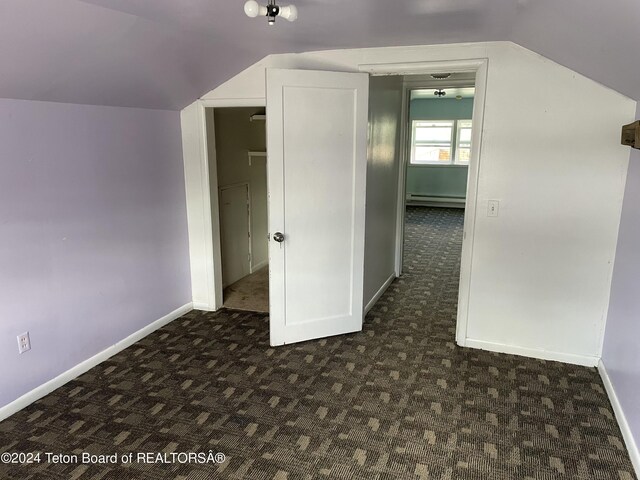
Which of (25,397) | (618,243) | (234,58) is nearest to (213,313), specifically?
(25,397)

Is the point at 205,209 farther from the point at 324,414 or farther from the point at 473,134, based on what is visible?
the point at 473,134

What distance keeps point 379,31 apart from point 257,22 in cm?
74

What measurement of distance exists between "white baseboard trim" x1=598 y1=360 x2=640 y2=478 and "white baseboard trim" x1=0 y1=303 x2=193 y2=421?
10.3 feet

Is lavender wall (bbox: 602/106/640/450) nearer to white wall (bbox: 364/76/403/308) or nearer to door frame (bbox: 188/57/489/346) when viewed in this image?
door frame (bbox: 188/57/489/346)

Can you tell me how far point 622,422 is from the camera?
7.98 feet

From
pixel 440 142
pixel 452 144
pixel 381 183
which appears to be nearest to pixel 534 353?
pixel 381 183

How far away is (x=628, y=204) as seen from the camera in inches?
108

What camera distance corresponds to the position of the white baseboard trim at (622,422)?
7.12 ft

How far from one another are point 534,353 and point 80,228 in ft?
10.4

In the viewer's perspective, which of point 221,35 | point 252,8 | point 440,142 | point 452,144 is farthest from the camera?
point 440,142

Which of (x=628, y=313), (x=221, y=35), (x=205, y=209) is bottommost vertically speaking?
(x=628, y=313)

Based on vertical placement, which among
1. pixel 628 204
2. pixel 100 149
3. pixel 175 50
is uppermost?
pixel 175 50

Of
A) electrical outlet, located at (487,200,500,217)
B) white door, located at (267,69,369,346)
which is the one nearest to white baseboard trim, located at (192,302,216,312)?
white door, located at (267,69,369,346)

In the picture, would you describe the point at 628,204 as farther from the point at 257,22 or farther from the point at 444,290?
the point at 257,22
